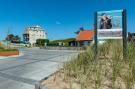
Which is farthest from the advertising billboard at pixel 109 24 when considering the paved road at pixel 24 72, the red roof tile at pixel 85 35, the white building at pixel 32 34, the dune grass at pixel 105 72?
A: the white building at pixel 32 34

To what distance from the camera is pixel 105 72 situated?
7.25 m

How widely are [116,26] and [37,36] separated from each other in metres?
130

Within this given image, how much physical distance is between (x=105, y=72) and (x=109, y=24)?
423cm

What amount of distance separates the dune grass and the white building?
368ft

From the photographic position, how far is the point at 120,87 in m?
5.90

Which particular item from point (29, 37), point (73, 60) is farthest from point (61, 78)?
point (29, 37)

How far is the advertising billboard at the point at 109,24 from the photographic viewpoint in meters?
10.5

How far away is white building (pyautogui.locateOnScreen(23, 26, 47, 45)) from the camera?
128750mm

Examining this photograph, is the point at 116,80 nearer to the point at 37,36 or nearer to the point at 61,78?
the point at 61,78

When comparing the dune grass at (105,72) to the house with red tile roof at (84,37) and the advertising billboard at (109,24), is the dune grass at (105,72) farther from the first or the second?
the house with red tile roof at (84,37)

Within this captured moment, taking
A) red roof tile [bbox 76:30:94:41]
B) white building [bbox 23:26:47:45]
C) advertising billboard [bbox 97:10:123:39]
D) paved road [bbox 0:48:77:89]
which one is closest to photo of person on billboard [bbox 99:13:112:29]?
advertising billboard [bbox 97:10:123:39]

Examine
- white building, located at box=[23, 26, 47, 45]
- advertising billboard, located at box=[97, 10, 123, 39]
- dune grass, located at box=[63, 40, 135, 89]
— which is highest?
white building, located at box=[23, 26, 47, 45]

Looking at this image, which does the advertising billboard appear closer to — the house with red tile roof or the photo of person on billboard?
the photo of person on billboard

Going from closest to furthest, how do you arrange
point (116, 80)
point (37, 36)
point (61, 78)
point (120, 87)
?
1. point (120, 87)
2. point (116, 80)
3. point (61, 78)
4. point (37, 36)
